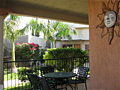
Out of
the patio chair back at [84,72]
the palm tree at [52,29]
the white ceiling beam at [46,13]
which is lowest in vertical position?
the patio chair back at [84,72]

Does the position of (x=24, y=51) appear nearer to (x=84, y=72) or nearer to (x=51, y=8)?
(x=51, y=8)

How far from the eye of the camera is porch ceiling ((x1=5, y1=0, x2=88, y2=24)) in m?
4.36

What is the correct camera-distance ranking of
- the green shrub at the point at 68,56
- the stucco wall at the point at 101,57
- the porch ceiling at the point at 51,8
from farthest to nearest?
the green shrub at the point at 68,56, the porch ceiling at the point at 51,8, the stucco wall at the point at 101,57

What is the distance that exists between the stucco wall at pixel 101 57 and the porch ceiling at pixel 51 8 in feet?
4.70

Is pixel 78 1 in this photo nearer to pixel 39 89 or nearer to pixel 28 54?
pixel 39 89

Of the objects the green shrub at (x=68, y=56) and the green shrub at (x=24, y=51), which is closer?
the green shrub at (x=68, y=56)

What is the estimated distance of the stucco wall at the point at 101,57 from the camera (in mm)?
2674

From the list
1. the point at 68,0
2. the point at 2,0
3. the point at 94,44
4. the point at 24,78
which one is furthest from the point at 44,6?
Result: the point at 24,78

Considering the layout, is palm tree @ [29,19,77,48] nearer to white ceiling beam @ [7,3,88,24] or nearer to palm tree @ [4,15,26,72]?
palm tree @ [4,15,26,72]

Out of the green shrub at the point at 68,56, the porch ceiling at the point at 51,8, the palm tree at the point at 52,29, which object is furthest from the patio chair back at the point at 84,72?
the palm tree at the point at 52,29

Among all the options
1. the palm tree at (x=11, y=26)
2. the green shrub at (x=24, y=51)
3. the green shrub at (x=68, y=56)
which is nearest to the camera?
the green shrub at (x=68, y=56)

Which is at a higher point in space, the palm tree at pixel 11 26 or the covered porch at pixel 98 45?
the palm tree at pixel 11 26

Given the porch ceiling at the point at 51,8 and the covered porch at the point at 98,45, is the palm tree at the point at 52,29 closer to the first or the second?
the porch ceiling at the point at 51,8

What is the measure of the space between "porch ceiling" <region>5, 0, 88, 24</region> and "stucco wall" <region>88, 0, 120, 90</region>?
1.43m
